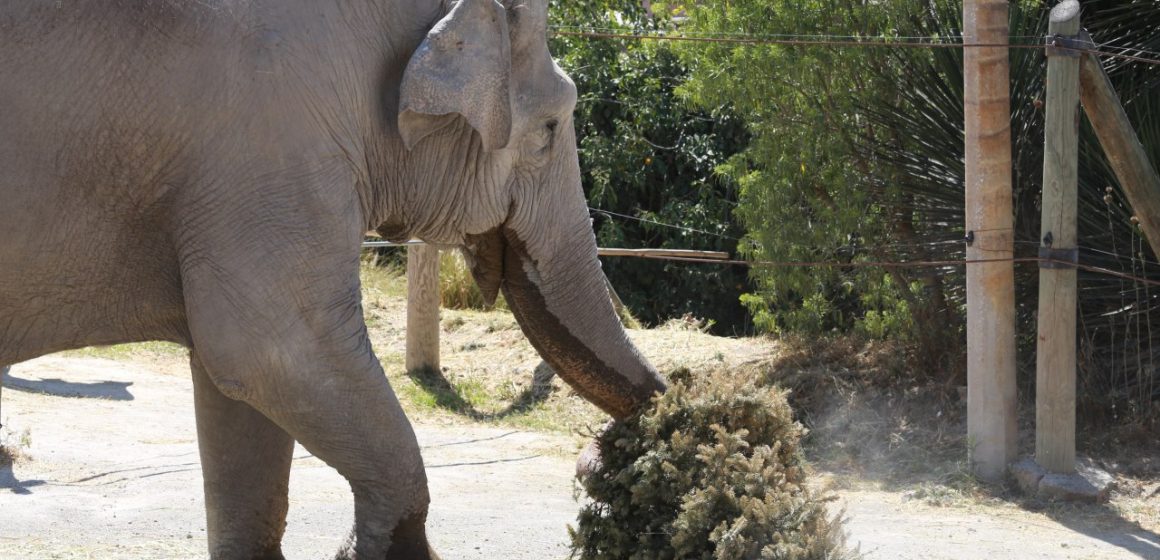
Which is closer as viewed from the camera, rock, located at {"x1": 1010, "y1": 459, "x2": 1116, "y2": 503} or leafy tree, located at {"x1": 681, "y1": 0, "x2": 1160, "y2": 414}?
rock, located at {"x1": 1010, "y1": 459, "x2": 1116, "y2": 503}

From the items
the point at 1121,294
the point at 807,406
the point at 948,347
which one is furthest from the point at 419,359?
the point at 1121,294

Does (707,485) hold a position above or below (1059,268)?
below

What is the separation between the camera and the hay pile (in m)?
3.85

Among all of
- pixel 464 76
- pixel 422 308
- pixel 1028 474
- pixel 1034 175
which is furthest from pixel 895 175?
pixel 464 76

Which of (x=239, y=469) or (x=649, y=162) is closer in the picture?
(x=239, y=469)

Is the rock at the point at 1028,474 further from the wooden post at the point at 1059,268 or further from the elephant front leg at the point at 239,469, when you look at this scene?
the elephant front leg at the point at 239,469

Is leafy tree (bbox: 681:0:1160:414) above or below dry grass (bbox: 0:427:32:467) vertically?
above

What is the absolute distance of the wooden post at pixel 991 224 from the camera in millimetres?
6551

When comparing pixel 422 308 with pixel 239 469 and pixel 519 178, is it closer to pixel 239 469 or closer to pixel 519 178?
pixel 239 469

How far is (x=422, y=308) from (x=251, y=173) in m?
6.06

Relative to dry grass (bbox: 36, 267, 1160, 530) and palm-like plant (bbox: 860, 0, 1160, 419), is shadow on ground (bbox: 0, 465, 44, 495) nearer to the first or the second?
dry grass (bbox: 36, 267, 1160, 530)

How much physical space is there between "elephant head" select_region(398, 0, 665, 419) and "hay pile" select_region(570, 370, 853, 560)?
0.16m

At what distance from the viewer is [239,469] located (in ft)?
14.4

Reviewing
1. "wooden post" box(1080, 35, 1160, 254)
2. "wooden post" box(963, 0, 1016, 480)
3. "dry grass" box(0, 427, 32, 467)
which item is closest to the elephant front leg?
"dry grass" box(0, 427, 32, 467)
